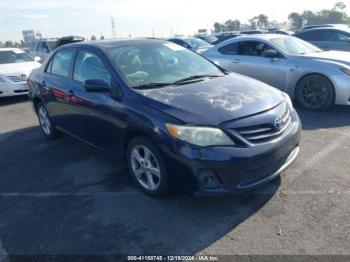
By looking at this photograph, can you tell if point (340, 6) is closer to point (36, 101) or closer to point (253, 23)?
point (253, 23)

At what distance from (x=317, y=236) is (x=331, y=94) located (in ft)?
13.6

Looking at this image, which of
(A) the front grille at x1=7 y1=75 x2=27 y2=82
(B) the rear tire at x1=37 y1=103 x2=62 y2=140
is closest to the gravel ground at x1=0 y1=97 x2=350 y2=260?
(B) the rear tire at x1=37 y1=103 x2=62 y2=140

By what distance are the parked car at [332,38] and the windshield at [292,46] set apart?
14.5 ft

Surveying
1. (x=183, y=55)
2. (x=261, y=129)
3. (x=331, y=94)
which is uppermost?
(x=183, y=55)

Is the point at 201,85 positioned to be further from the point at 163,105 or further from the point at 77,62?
the point at 77,62

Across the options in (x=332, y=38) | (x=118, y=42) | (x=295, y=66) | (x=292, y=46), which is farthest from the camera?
(x=332, y=38)

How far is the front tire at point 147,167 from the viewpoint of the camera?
130 inches

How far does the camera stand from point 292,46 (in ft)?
24.1

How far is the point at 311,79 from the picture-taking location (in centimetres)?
652

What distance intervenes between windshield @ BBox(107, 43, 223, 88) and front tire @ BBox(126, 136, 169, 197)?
2.28ft

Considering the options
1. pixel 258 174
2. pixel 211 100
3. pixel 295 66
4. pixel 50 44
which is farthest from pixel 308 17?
pixel 258 174

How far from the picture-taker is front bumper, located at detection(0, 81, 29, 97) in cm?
Result: 941

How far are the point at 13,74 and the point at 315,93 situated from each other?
798 cm

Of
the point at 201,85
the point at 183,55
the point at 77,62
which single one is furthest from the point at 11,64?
the point at 201,85
